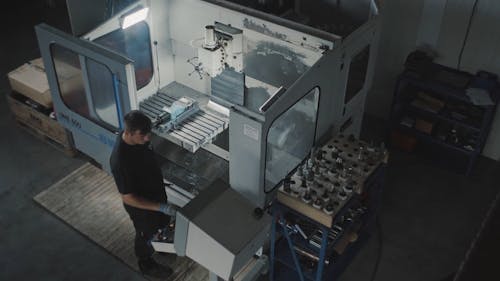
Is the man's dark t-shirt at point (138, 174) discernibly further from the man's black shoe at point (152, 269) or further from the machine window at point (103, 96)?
the machine window at point (103, 96)

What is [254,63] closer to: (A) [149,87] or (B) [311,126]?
(B) [311,126]

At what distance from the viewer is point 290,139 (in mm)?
3697

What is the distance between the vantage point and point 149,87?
4.34 m

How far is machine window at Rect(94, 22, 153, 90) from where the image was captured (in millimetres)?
4020

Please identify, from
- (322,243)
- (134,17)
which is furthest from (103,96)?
(322,243)

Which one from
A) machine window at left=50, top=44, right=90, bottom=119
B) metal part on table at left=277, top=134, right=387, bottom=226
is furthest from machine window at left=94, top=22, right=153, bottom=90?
metal part on table at left=277, top=134, right=387, bottom=226

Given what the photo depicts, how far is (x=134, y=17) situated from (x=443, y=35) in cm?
267

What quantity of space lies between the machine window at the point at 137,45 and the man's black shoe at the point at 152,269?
54.5 inches

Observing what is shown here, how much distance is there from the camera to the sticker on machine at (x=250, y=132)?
9.98 ft

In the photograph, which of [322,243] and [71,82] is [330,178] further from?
[71,82]

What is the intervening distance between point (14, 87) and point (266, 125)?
312cm

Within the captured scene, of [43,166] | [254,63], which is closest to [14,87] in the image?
[43,166]

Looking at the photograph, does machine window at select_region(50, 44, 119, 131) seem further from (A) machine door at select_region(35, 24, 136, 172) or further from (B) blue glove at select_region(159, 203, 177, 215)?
(B) blue glove at select_region(159, 203, 177, 215)

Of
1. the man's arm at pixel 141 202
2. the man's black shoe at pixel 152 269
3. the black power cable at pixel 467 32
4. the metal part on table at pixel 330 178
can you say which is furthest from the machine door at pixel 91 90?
the black power cable at pixel 467 32
